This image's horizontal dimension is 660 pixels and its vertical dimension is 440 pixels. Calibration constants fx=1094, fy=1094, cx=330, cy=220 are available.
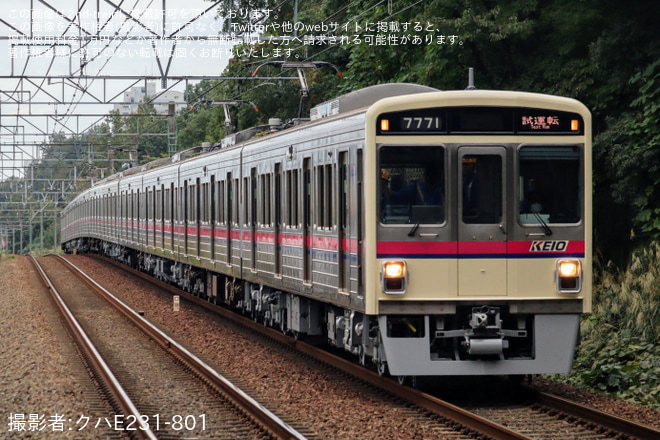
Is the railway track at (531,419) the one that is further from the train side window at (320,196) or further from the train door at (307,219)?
the train door at (307,219)

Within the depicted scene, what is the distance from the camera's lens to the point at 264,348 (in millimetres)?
14562

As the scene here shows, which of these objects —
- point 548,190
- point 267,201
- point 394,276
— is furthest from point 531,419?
point 267,201

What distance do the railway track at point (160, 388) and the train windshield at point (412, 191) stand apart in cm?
209

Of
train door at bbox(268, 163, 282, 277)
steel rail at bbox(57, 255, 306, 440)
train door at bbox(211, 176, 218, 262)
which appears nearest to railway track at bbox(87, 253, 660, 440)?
steel rail at bbox(57, 255, 306, 440)

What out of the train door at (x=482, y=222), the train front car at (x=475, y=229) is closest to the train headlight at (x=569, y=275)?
the train front car at (x=475, y=229)

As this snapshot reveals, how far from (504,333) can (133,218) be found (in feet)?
76.7

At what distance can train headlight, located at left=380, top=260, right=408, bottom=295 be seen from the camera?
31.6 ft

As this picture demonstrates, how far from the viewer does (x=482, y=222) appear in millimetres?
9805

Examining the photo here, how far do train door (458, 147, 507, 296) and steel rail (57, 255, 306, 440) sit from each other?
2.09m

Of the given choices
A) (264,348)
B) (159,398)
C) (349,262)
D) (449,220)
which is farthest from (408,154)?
(264,348)

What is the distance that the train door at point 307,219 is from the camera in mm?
12359

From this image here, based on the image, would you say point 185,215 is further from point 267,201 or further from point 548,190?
point 548,190

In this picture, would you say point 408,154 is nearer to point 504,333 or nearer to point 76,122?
point 504,333

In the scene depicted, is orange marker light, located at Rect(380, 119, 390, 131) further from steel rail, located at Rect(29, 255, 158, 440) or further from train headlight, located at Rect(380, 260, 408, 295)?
steel rail, located at Rect(29, 255, 158, 440)
